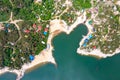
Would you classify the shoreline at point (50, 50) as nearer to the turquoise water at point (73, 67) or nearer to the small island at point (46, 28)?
the small island at point (46, 28)

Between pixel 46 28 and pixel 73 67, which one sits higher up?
pixel 46 28

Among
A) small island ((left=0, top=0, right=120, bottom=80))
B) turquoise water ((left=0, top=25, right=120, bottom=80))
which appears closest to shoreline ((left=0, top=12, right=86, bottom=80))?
small island ((left=0, top=0, right=120, bottom=80))

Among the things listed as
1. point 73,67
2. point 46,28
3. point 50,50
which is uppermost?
point 46,28

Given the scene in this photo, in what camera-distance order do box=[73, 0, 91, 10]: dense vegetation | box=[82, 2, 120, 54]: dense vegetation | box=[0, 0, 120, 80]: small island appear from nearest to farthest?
1. box=[0, 0, 120, 80]: small island
2. box=[82, 2, 120, 54]: dense vegetation
3. box=[73, 0, 91, 10]: dense vegetation

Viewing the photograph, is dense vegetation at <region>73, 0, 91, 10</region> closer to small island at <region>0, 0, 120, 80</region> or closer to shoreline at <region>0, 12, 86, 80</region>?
small island at <region>0, 0, 120, 80</region>

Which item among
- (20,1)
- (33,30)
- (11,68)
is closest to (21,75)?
(11,68)

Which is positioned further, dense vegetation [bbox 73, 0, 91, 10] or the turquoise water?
dense vegetation [bbox 73, 0, 91, 10]

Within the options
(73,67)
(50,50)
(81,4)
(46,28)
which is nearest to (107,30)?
(81,4)

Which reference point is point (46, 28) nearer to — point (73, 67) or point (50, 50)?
point (50, 50)
